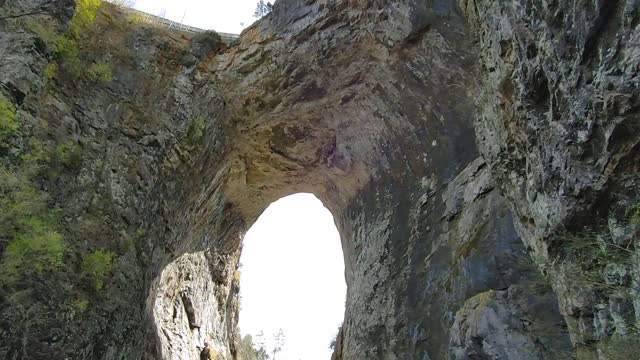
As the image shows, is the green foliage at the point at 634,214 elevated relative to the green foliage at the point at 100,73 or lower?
lower

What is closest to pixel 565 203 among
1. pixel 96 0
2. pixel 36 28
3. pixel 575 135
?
pixel 575 135

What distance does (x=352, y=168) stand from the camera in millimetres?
13430

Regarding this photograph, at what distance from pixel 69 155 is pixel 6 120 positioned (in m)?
1.32

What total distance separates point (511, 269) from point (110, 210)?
715 cm

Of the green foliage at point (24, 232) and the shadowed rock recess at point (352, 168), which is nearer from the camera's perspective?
the shadowed rock recess at point (352, 168)

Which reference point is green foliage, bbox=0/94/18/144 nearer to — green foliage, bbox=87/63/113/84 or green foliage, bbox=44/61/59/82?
green foliage, bbox=44/61/59/82

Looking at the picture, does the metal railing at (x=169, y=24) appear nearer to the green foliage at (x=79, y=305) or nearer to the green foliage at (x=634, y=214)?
the green foliage at (x=79, y=305)

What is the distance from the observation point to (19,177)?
309 inches

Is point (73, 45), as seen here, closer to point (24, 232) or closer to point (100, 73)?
point (100, 73)

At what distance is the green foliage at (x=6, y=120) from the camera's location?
796cm

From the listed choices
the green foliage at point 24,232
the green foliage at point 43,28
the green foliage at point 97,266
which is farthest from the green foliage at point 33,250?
the green foliage at point 43,28

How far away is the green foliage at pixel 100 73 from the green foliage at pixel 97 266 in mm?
4219

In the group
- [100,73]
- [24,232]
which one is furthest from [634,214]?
[100,73]

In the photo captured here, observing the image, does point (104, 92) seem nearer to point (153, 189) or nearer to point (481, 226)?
point (153, 189)
